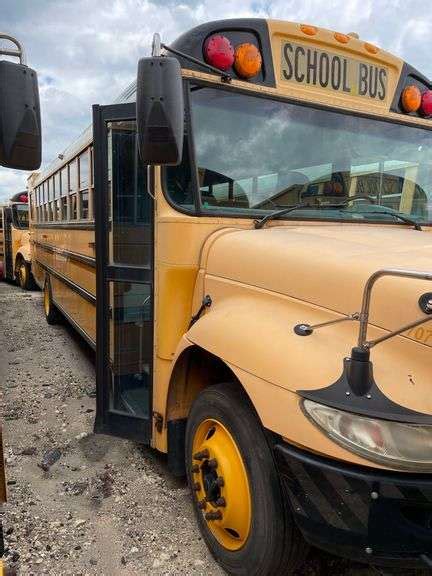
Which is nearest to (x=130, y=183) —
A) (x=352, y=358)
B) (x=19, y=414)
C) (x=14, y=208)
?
(x=352, y=358)

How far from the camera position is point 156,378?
8.46ft

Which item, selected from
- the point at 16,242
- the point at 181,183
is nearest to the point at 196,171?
the point at 181,183

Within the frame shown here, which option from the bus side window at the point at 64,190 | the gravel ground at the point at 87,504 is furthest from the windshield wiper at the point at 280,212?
the bus side window at the point at 64,190

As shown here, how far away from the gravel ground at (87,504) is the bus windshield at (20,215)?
874 centimetres

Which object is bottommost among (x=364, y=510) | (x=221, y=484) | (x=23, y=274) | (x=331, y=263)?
(x=23, y=274)

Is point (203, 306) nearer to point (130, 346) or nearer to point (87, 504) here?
point (130, 346)

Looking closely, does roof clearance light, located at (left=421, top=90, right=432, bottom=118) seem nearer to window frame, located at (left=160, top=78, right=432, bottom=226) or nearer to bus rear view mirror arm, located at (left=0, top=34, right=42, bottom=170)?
window frame, located at (left=160, top=78, right=432, bottom=226)

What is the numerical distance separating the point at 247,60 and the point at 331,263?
3.89ft

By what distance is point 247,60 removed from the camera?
236cm

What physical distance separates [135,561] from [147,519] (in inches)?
11.6

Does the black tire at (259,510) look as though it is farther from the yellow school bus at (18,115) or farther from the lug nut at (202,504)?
the yellow school bus at (18,115)

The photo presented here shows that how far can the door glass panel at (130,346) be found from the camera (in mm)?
2711

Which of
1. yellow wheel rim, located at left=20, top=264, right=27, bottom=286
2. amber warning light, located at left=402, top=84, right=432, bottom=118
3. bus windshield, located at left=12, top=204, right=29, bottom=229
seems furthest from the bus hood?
bus windshield, located at left=12, top=204, right=29, bottom=229

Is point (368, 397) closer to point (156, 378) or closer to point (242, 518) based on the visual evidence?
point (242, 518)
